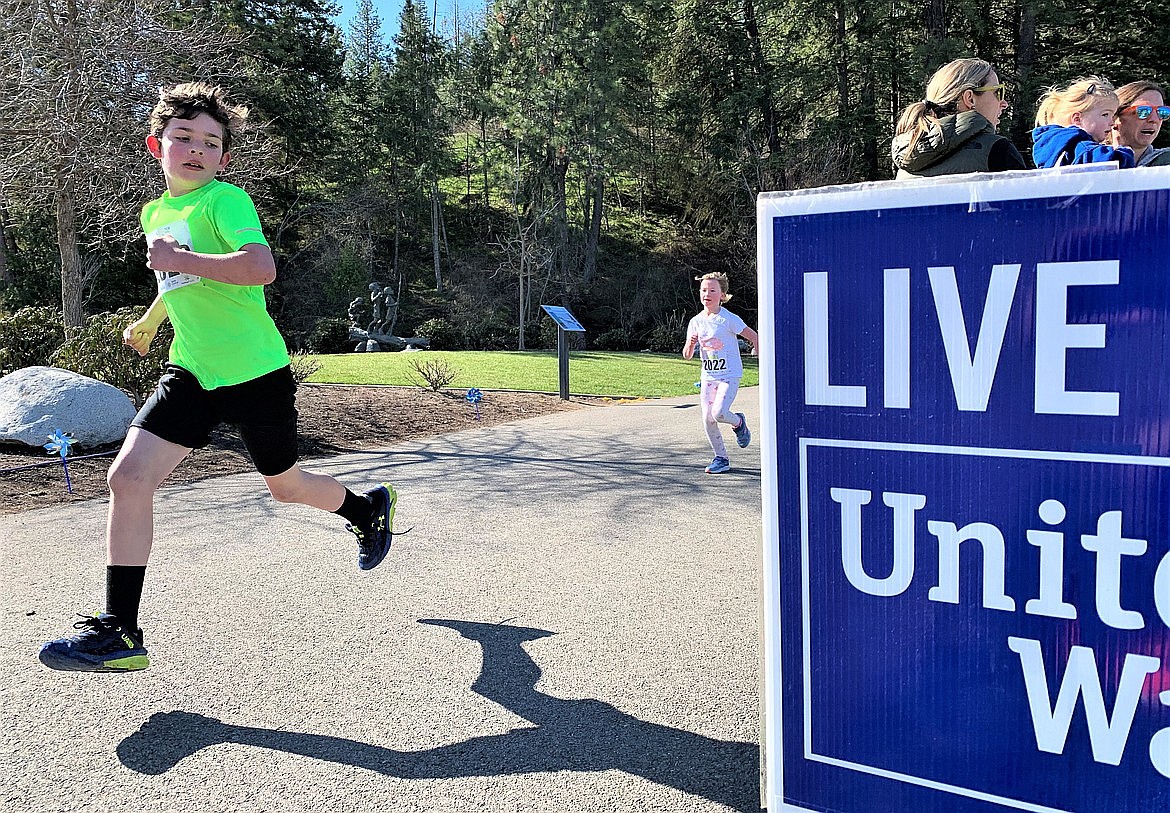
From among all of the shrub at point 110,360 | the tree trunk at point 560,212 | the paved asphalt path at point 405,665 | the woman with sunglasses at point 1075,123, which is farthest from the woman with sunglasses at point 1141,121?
the tree trunk at point 560,212

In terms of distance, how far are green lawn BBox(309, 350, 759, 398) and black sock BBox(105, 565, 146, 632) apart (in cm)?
1161

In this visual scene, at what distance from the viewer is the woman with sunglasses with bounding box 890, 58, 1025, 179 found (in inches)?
120

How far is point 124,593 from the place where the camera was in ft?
9.73

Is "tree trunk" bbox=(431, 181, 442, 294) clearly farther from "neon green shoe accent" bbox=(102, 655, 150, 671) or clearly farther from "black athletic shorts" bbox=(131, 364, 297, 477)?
"neon green shoe accent" bbox=(102, 655, 150, 671)

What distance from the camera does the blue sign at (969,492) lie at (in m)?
1.38

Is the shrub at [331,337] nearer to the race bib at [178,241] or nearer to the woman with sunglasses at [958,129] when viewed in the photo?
the race bib at [178,241]

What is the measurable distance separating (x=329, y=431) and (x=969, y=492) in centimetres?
852

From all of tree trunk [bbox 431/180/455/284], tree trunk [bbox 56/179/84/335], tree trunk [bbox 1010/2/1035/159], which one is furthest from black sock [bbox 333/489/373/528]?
tree trunk [bbox 431/180/455/284]

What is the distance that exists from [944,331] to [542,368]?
18.1 m

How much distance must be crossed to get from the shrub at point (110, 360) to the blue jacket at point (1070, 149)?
781 centimetres

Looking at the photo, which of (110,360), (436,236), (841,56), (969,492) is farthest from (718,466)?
(436,236)

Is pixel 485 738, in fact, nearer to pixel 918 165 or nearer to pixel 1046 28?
pixel 918 165

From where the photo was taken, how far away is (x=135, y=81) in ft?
36.8

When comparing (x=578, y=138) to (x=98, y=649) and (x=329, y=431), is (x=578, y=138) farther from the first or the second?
(x=98, y=649)
